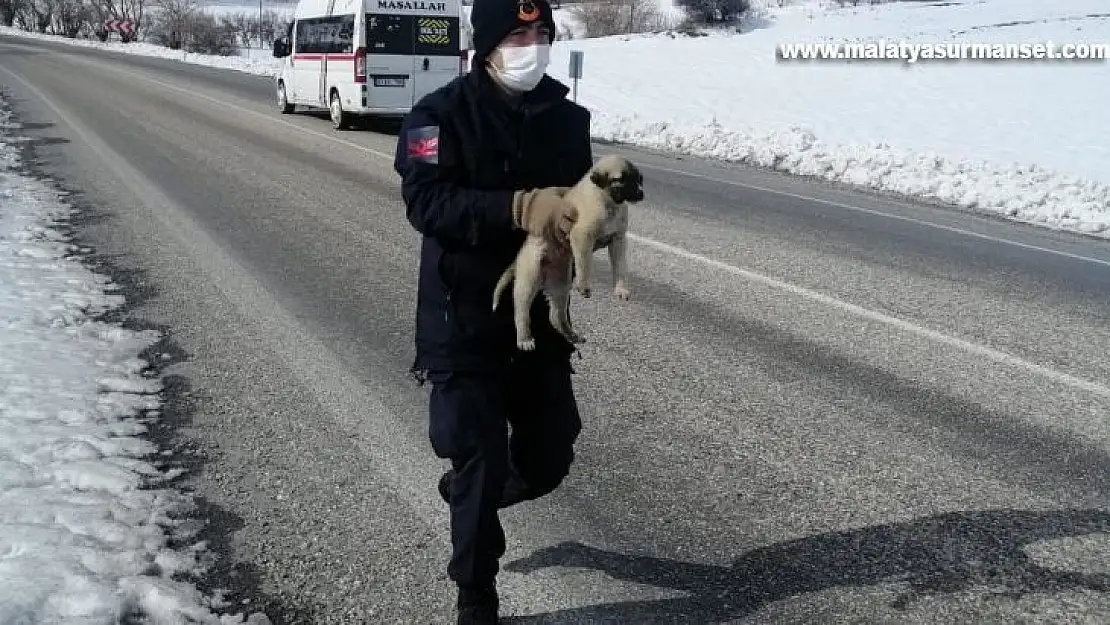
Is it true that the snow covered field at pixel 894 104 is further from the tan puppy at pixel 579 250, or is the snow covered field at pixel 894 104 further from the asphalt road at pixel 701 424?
the tan puppy at pixel 579 250

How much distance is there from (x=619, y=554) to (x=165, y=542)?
5.34ft

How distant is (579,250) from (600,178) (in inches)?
7.5

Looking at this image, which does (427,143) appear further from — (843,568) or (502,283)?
(843,568)

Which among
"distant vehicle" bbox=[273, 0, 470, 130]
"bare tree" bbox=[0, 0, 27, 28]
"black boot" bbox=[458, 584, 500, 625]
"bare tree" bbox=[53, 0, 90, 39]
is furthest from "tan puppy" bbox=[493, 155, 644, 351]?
"bare tree" bbox=[0, 0, 27, 28]

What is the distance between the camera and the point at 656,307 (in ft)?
22.9

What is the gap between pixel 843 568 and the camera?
346 cm

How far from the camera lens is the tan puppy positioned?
2434 millimetres

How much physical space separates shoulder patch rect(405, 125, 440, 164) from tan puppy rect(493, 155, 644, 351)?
0.35 metres

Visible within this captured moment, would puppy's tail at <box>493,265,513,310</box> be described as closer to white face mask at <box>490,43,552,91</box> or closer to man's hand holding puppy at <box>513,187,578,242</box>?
man's hand holding puppy at <box>513,187,578,242</box>

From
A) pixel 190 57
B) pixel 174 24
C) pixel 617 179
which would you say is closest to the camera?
pixel 617 179

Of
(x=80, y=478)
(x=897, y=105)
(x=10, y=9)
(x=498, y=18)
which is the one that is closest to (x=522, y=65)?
(x=498, y=18)

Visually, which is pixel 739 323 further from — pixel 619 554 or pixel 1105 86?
pixel 1105 86

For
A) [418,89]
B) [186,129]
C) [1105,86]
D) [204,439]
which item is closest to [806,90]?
[1105,86]

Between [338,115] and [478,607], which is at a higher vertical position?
[338,115]
